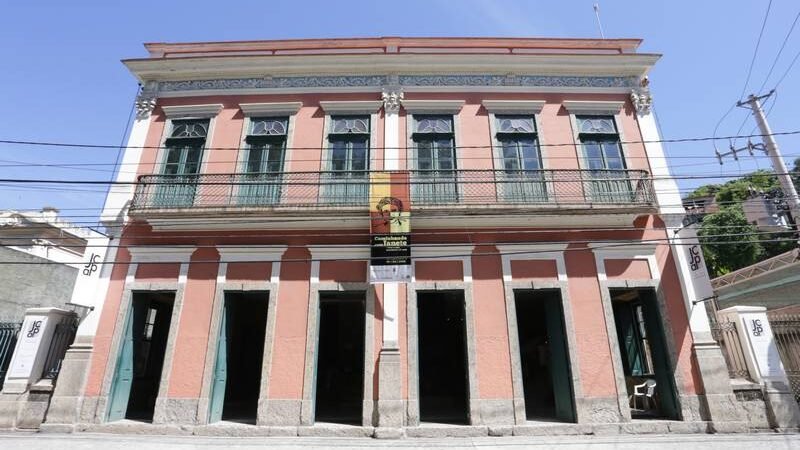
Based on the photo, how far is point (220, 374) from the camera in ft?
27.2

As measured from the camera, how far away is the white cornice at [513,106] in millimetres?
10062

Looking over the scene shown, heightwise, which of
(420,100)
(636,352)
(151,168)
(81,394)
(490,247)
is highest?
(420,100)

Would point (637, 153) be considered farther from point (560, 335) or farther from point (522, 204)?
point (560, 335)

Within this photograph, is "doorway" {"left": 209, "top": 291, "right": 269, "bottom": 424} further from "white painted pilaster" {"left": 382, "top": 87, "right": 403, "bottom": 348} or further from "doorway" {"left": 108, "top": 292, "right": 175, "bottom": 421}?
"white painted pilaster" {"left": 382, "top": 87, "right": 403, "bottom": 348}

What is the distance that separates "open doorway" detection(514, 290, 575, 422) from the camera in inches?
324

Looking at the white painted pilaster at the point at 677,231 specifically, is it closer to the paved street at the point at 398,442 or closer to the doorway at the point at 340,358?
the paved street at the point at 398,442

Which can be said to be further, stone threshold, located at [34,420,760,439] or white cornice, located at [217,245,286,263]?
white cornice, located at [217,245,286,263]

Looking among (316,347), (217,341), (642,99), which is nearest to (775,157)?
(642,99)

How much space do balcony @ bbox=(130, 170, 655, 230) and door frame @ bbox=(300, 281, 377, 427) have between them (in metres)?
1.61

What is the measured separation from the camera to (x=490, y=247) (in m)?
8.77

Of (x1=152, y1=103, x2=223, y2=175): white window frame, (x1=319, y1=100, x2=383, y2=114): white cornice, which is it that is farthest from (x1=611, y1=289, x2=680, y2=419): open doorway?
(x1=152, y1=103, x2=223, y2=175): white window frame

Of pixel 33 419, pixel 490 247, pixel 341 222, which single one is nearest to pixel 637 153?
pixel 490 247

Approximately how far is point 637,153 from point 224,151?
9.93m

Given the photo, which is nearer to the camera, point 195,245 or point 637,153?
point 195,245
